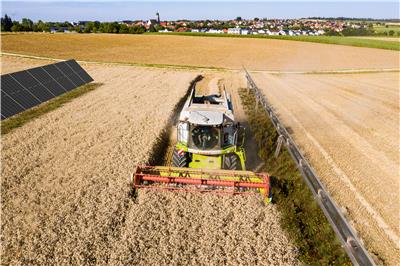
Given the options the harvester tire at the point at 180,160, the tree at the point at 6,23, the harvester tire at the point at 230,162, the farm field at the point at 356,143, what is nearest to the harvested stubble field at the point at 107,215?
the harvester tire at the point at 180,160

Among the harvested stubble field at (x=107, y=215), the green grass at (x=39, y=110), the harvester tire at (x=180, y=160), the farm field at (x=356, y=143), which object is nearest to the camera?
the harvested stubble field at (x=107, y=215)

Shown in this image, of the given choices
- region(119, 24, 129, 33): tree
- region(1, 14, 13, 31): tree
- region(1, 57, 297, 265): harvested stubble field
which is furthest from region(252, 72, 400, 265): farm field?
region(1, 14, 13, 31): tree

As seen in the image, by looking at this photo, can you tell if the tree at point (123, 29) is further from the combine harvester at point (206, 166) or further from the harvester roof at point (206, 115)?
the combine harvester at point (206, 166)

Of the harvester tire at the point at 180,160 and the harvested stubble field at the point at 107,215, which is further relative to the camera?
the harvester tire at the point at 180,160

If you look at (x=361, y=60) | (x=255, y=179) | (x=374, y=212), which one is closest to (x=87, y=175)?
(x=255, y=179)

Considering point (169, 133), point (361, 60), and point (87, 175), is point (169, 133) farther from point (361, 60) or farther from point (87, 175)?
point (361, 60)

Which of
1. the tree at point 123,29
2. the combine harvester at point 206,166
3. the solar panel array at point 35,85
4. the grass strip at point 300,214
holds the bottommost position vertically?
the grass strip at point 300,214

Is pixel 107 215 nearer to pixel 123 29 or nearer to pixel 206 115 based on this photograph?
pixel 206 115
